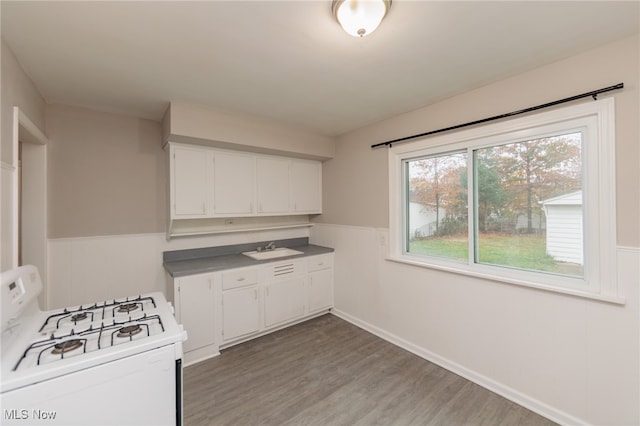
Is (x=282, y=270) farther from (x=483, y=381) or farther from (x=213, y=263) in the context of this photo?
(x=483, y=381)

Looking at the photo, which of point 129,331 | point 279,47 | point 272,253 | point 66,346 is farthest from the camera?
point 272,253

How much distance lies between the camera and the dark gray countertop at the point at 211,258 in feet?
8.58

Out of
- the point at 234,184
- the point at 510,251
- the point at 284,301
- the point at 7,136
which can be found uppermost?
the point at 7,136

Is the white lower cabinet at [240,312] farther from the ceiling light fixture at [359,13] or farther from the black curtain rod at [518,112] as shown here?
the ceiling light fixture at [359,13]

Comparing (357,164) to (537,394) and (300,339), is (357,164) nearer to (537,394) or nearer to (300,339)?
(300,339)

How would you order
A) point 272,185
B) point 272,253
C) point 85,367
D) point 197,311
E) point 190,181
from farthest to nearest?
1. point 272,253
2. point 272,185
3. point 190,181
4. point 197,311
5. point 85,367

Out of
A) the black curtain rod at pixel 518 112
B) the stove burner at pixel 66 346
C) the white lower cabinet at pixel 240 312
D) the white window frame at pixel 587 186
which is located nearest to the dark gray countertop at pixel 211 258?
the white lower cabinet at pixel 240 312

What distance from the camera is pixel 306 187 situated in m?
3.69

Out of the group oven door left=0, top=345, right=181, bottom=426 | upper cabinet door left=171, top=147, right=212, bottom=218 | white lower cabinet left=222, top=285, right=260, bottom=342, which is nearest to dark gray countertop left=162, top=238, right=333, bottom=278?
white lower cabinet left=222, top=285, right=260, bottom=342

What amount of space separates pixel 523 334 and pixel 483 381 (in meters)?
0.54

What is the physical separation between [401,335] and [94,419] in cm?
250

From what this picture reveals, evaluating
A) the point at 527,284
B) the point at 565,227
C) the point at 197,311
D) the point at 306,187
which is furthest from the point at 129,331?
the point at 565,227

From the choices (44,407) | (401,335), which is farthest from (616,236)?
(44,407)

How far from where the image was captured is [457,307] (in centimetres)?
236
